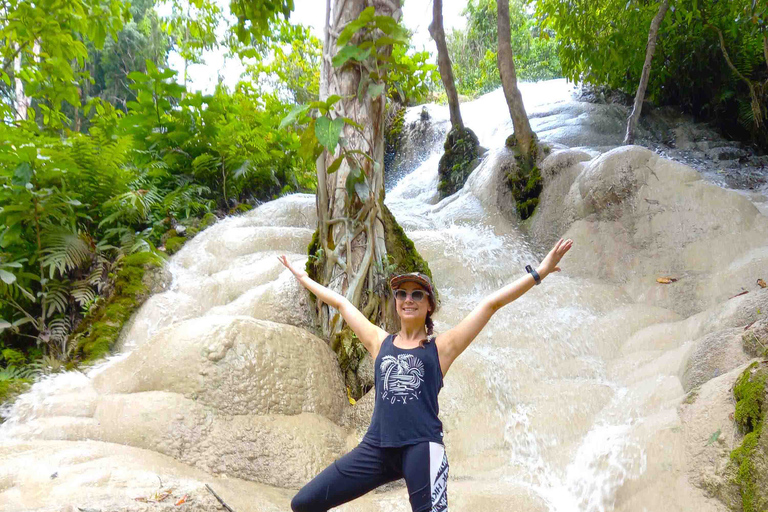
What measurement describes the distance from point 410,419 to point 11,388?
3018 mm

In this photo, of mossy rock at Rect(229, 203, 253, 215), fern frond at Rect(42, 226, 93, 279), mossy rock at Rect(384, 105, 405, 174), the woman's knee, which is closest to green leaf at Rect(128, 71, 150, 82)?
mossy rock at Rect(229, 203, 253, 215)

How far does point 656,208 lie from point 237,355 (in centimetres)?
434

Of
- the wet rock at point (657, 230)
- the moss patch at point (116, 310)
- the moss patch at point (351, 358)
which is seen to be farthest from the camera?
the wet rock at point (657, 230)

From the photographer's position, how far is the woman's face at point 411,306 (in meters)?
2.10

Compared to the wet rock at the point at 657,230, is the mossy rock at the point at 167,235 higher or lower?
higher

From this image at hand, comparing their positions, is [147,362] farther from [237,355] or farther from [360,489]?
[360,489]

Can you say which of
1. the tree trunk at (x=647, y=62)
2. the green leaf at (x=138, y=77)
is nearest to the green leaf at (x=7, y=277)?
the green leaf at (x=138, y=77)

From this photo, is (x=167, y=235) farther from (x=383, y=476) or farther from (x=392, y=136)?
(x=392, y=136)

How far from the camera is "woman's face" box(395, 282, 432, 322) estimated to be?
2.10 meters

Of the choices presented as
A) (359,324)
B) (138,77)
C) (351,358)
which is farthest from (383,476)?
(138,77)

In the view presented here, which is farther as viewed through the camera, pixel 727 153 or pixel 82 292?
pixel 727 153

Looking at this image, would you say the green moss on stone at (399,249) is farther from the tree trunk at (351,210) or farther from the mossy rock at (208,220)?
the mossy rock at (208,220)

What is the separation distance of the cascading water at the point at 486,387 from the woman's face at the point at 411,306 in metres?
1.23

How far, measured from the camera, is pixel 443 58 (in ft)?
26.1
